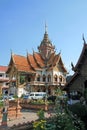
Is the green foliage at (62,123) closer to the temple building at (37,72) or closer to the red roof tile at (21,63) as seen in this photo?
the temple building at (37,72)

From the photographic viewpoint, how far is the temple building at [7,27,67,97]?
164 ft

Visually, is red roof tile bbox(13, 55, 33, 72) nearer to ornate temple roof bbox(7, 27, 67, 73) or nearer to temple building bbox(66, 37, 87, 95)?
ornate temple roof bbox(7, 27, 67, 73)

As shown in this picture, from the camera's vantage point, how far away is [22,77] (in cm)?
5003

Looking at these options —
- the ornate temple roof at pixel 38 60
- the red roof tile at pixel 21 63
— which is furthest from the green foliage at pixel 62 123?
the red roof tile at pixel 21 63

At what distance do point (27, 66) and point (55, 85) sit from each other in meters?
7.18

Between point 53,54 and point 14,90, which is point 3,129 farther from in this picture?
point 53,54

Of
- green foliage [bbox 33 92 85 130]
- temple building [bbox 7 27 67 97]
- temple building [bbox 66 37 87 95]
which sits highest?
temple building [bbox 7 27 67 97]

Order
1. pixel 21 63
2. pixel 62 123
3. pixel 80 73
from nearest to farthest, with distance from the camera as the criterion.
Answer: pixel 62 123, pixel 80 73, pixel 21 63

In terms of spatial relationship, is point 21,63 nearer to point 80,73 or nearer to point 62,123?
point 80,73

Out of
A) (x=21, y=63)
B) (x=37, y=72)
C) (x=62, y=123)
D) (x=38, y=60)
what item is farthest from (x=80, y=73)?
(x=38, y=60)

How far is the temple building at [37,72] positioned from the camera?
1969 inches

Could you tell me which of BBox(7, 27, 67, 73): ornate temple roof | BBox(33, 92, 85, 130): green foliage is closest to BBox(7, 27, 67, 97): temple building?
BBox(7, 27, 67, 73): ornate temple roof

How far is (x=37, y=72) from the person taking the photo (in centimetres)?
5272

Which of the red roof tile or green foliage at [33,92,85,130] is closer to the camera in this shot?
green foliage at [33,92,85,130]
